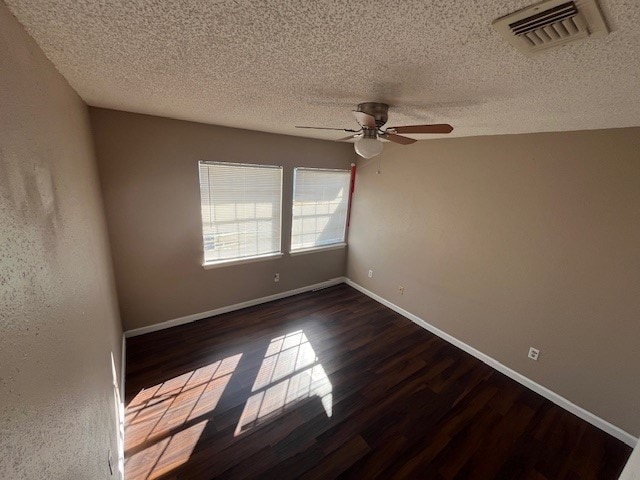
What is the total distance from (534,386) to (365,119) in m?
2.90

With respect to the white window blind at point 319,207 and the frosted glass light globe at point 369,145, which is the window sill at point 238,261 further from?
the frosted glass light globe at point 369,145

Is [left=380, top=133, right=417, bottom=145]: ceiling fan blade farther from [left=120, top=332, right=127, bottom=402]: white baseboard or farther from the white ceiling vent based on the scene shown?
[left=120, top=332, right=127, bottom=402]: white baseboard

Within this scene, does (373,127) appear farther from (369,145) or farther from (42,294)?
(42,294)

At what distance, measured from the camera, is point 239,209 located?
3180 mm

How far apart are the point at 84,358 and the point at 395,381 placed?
236 centimetres

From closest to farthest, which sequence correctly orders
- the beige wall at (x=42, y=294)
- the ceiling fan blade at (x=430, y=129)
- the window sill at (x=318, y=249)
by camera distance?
the beige wall at (x=42, y=294) → the ceiling fan blade at (x=430, y=129) → the window sill at (x=318, y=249)

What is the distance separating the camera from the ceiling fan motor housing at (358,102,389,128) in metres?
1.67

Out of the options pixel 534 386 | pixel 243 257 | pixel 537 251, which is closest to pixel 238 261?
pixel 243 257

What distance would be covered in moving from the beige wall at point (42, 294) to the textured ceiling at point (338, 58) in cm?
25

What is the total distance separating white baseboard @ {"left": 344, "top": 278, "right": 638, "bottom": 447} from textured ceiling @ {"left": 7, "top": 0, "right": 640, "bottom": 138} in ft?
7.52

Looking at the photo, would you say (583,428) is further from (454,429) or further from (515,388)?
(454,429)

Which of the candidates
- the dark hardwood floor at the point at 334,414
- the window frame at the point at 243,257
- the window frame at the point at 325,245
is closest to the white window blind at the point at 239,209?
the window frame at the point at 243,257

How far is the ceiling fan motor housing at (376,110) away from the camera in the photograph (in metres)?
1.67

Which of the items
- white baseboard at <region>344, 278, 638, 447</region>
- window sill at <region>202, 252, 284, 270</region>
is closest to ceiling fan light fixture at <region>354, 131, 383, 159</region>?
window sill at <region>202, 252, 284, 270</region>
